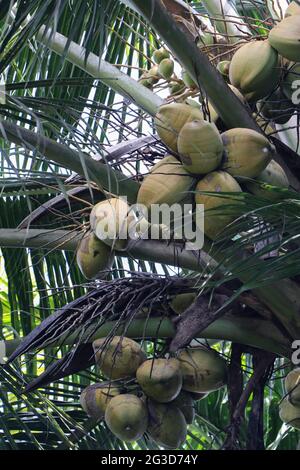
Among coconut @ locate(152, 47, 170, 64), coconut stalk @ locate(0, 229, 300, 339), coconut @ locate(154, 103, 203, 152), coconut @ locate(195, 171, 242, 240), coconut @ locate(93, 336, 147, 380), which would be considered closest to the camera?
coconut @ locate(195, 171, 242, 240)

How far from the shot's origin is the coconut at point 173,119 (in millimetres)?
1753

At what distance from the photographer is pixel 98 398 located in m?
2.15

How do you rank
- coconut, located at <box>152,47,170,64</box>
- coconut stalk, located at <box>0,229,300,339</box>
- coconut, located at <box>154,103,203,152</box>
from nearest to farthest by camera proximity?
coconut, located at <box>154,103,203,152</box> < coconut stalk, located at <box>0,229,300,339</box> < coconut, located at <box>152,47,170,64</box>

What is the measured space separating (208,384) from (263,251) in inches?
23.9

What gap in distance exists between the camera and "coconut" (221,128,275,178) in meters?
1.72

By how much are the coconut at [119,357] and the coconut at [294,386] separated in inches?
13.4

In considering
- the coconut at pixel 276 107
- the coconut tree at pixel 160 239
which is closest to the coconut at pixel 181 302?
the coconut tree at pixel 160 239

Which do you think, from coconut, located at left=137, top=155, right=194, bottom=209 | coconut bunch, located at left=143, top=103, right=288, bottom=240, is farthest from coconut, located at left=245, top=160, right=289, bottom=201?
coconut, located at left=137, top=155, right=194, bottom=209

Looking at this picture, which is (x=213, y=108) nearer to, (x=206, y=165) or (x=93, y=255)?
(x=206, y=165)

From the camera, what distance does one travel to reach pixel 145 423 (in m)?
2.06

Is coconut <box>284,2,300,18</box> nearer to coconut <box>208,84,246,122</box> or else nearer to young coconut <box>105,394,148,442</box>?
coconut <box>208,84,246,122</box>

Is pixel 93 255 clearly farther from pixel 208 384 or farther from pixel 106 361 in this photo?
pixel 208 384

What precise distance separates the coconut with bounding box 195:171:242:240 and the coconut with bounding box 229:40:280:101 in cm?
30
